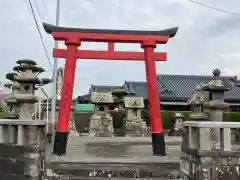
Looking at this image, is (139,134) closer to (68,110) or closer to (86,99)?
(68,110)

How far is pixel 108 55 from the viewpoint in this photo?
9.20 metres

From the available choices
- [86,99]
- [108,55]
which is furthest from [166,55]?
[86,99]

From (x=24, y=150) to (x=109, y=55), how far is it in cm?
393

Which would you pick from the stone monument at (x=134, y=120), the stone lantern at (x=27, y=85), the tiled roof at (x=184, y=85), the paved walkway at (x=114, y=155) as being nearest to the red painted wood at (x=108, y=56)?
the paved walkway at (x=114, y=155)

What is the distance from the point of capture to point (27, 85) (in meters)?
9.72

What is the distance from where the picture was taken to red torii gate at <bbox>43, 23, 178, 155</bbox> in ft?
28.2

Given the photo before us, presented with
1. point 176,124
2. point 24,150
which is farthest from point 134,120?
A: point 24,150

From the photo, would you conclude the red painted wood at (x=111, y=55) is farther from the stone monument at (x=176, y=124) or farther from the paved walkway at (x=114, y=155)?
the stone monument at (x=176, y=124)

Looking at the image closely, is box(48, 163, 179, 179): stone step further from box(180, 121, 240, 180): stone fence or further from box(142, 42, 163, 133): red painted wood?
box(142, 42, 163, 133): red painted wood

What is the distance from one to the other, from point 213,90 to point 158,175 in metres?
3.08

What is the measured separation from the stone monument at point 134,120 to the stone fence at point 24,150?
12.1m

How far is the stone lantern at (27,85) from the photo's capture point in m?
9.15

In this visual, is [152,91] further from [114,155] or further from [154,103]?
[114,155]

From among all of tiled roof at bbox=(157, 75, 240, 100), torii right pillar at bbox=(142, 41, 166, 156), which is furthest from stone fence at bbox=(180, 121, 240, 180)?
tiled roof at bbox=(157, 75, 240, 100)
